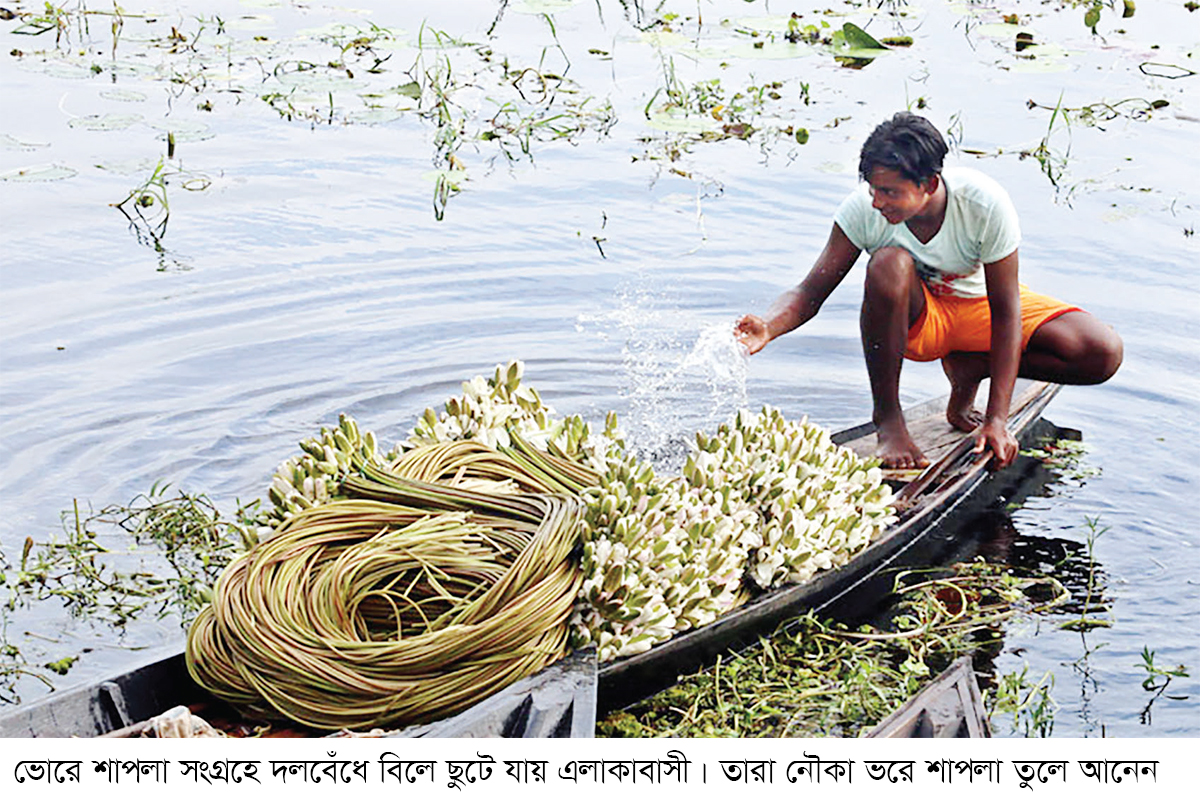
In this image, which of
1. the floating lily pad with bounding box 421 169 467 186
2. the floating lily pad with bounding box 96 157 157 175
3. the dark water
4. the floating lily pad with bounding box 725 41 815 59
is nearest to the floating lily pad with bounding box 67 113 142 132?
the dark water

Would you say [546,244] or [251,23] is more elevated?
[251,23]

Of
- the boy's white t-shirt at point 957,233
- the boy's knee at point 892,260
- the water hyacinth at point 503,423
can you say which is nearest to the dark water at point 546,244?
the boy's white t-shirt at point 957,233

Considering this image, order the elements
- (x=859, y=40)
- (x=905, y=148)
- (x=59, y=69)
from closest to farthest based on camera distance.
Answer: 1. (x=905, y=148)
2. (x=59, y=69)
3. (x=859, y=40)

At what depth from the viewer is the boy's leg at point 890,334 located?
4.35 m

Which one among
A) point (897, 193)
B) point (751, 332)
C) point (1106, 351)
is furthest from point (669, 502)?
point (1106, 351)

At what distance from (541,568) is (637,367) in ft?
7.96

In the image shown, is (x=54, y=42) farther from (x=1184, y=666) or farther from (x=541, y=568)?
(x=1184, y=666)

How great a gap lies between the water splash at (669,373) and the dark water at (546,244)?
16mm

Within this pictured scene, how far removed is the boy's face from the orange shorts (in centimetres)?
46

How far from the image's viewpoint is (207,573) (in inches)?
158

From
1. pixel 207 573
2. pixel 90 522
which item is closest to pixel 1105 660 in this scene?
pixel 207 573

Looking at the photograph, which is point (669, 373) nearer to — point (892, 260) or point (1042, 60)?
point (892, 260)

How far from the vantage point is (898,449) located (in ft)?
14.7

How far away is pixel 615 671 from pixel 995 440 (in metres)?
1.71
